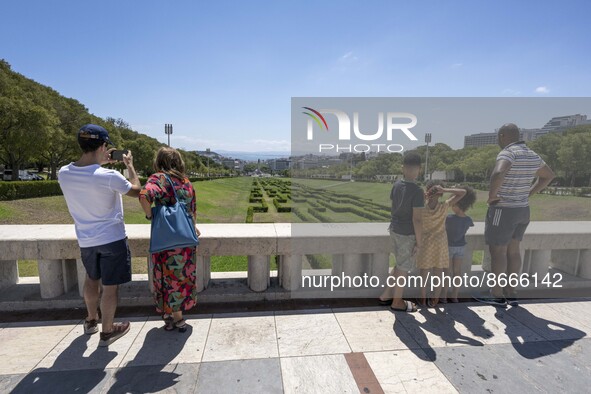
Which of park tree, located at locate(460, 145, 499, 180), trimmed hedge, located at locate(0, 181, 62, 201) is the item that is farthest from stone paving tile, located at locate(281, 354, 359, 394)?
trimmed hedge, located at locate(0, 181, 62, 201)

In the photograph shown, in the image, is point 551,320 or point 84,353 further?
point 551,320

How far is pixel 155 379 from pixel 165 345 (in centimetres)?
46

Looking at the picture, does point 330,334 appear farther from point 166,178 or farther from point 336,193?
point 336,193

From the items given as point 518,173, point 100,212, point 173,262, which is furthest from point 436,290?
point 100,212

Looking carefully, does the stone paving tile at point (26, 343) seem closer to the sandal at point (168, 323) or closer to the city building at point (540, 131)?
the sandal at point (168, 323)

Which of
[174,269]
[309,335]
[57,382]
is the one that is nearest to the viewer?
[57,382]

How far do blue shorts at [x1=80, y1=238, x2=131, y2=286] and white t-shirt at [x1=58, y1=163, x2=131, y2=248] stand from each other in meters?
0.06

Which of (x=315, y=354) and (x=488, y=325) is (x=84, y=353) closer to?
(x=315, y=354)

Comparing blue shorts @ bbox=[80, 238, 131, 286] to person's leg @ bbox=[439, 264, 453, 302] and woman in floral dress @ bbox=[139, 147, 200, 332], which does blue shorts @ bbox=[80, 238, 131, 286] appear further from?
person's leg @ bbox=[439, 264, 453, 302]

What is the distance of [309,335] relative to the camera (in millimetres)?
3205

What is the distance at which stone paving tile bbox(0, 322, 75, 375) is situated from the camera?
268 centimetres

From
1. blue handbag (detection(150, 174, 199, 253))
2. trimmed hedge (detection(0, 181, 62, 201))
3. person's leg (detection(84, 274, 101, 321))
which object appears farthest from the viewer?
trimmed hedge (detection(0, 181, 62, 201))

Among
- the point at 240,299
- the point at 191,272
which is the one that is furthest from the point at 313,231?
the point at 191,272

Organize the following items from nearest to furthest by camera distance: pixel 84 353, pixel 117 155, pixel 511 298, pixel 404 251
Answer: pixel 84 353
pixel 117 155
pixel 404 251
pixel 511 298
